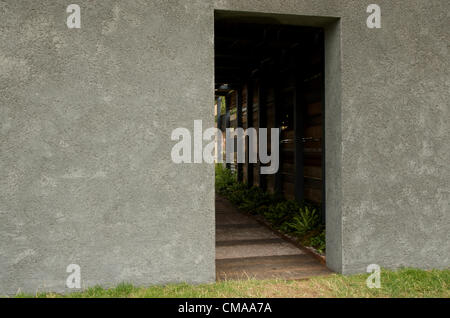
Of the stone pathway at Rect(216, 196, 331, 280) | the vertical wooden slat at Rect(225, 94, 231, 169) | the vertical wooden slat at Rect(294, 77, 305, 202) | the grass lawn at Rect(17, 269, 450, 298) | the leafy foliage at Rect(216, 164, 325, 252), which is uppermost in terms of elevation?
the vertical wooden slat at Rect(225, 94, 231, 169)

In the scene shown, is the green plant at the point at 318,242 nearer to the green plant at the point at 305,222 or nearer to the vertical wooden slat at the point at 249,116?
the green plant at the point at 305,222

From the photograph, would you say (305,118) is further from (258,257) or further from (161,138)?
(161,138)

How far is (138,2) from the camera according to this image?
3.81 metres

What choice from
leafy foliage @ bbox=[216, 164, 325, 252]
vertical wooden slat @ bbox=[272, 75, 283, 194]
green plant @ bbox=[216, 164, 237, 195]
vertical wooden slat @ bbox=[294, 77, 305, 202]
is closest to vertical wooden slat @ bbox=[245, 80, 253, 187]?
leafy foliage @ bbox=[216, 164, 325, 252]

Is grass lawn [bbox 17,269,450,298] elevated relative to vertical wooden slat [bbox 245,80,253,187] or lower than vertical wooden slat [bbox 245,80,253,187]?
lower

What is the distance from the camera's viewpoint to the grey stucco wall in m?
3.62

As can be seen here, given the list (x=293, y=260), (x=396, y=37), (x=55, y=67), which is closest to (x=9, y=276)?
(x=55, y=67)

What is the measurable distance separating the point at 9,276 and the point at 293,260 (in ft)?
11.2

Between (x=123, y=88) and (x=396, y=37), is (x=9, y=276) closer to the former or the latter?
(x=123, y=88)

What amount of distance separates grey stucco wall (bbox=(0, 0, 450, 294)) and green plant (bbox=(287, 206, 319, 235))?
5.40 feet

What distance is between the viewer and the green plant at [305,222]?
6.09 meters

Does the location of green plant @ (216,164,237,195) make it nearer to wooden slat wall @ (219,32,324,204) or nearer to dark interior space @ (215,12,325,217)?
dark interior space @ (215,12,325,217)

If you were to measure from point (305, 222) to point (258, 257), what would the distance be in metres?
1.51
